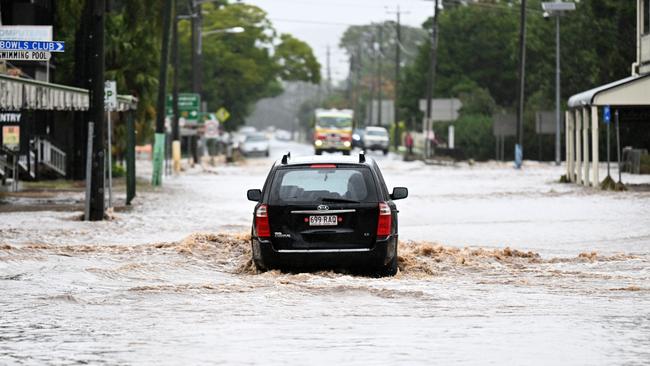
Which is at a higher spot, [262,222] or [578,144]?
[578,144]

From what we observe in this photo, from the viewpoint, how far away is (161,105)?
5012cm

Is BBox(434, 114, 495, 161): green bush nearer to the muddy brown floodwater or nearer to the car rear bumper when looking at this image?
the muddy brown floodwater

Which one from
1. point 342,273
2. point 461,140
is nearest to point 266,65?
point 461,140

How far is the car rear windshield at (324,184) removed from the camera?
18.3 meters

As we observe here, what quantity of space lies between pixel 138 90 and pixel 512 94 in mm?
Answer: 59776

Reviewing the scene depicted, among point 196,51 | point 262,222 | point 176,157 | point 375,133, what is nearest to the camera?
point 262,222

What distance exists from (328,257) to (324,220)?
437 millimetres

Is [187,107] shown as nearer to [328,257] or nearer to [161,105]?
[161,105]

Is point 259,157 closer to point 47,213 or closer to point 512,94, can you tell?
point 512,94

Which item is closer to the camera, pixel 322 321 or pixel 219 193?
pixel 322 321

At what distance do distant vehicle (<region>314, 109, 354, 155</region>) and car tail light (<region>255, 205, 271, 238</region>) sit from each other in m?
67.9

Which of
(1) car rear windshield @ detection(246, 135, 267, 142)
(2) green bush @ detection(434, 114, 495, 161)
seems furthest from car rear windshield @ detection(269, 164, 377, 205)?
(1) car rear windshield @ detection(246, 135, 267, 142)

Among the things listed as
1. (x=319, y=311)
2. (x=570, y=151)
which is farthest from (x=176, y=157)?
(x=319, y=311)

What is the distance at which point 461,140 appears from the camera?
89312mm
